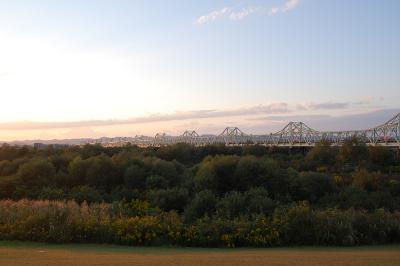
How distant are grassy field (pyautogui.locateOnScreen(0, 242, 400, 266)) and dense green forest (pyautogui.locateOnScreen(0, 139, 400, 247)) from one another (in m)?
0.80

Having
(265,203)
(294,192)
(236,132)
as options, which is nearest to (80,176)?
(294,192)

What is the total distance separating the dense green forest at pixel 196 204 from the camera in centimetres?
1385

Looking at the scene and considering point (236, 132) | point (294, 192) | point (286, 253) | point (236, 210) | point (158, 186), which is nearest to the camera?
point (286, 253)

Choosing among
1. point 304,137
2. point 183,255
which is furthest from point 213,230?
point 304,137

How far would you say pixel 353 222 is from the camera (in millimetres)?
14516

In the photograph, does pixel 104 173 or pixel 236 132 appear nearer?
pixel 104 173

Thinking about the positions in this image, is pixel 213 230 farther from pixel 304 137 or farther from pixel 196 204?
pixel 304 137

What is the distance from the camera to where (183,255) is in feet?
37.6

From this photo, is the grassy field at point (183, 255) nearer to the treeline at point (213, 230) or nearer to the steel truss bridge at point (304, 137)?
the treeline at point (213, 230)

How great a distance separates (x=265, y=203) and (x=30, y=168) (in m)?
23.0

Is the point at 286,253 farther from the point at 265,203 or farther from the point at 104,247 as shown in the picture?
the point at 265,203

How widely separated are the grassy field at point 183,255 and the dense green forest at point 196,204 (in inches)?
31.7

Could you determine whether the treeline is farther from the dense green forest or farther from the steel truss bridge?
the steel truss bridge

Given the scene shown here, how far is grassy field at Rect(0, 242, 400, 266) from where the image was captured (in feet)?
33.7
